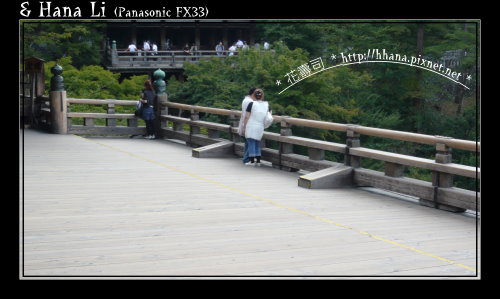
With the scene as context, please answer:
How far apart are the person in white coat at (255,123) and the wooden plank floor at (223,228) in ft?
2.25

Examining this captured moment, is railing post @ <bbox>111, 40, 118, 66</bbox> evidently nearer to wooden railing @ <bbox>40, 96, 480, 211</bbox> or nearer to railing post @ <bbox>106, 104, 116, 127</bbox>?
railing post @ <bbox>106, 104, 116, 127</bbox>

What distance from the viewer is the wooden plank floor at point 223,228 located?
505 cm

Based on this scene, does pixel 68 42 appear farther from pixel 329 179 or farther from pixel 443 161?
pixel 443 161

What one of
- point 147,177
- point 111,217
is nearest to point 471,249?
point 111,217

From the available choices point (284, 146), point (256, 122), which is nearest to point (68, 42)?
point (256, 122)

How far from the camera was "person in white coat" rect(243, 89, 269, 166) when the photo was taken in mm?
10883

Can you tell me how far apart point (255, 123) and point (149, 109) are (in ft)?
18.7

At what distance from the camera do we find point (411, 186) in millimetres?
8000

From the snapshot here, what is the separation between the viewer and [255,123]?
35.7ft

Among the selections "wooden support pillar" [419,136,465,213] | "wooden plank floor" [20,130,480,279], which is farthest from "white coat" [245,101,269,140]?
"wooden support pillar" [419,136,465,213]

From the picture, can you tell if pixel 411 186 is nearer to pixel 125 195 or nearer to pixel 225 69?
pixel 125 195

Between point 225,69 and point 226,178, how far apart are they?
62.1 ft

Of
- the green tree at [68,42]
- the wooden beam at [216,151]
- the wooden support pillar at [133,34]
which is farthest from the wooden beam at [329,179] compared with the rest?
the wooden support pillar at [133,34]

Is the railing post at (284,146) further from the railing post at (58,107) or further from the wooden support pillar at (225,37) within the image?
the wooden support pillar at (225,37)
